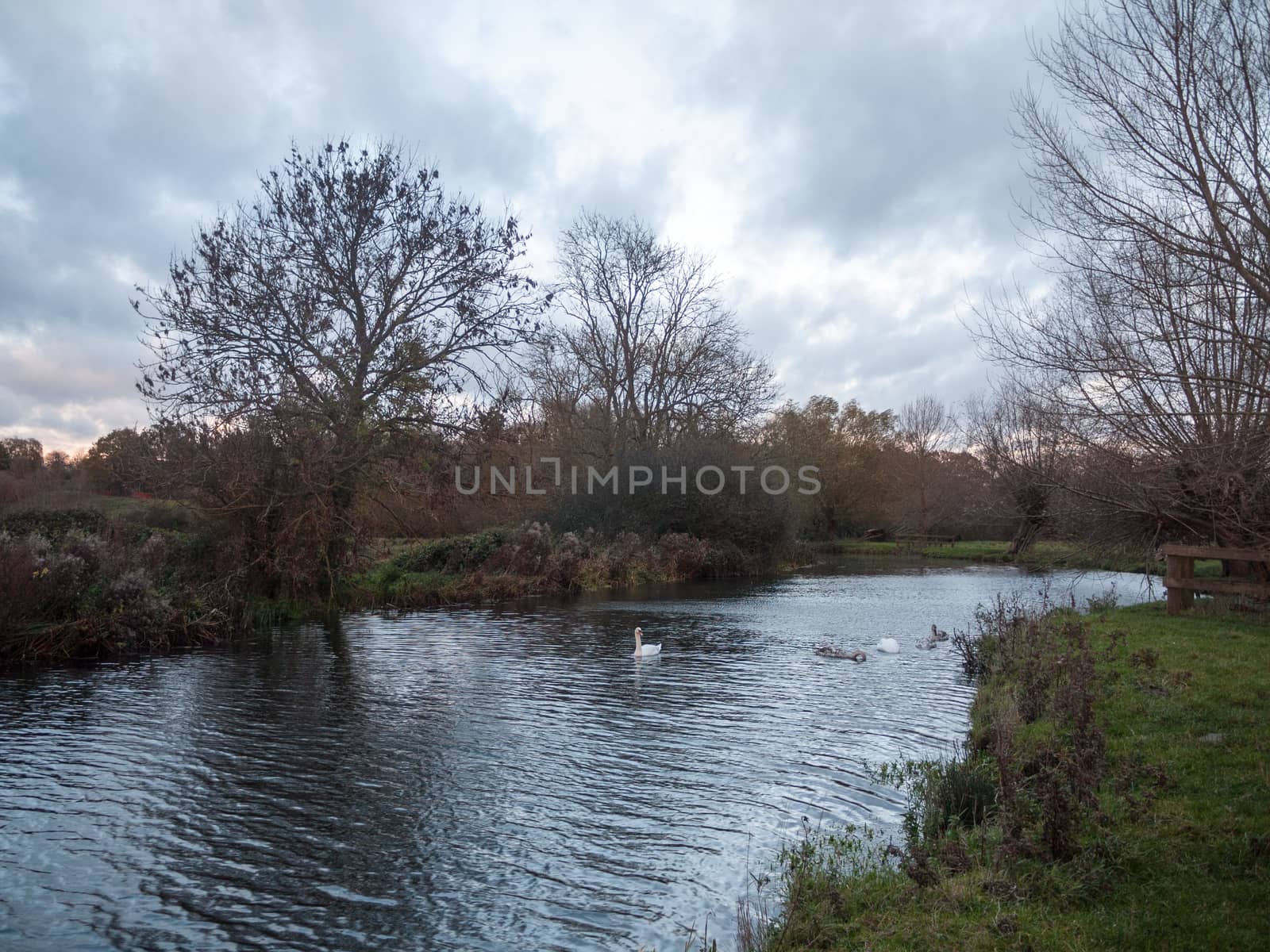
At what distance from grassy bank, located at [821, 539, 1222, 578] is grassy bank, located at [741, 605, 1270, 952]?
1021 centimetres

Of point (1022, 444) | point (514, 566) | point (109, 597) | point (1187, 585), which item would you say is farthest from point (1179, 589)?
point (109, 597)

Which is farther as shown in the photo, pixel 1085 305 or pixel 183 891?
pixel 1085 305

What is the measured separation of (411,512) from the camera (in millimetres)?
22297

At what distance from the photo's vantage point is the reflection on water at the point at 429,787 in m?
5.21

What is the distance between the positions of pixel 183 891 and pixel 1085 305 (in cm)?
1008

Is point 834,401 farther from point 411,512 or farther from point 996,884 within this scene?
point 996,884

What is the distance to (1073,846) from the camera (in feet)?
16.0

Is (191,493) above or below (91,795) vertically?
A: above

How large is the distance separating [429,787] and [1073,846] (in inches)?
199

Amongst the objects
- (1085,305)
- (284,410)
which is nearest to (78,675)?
(284,410)

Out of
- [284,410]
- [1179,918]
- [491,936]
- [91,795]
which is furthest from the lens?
[284,410]

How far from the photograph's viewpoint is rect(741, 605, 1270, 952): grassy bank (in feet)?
13.7

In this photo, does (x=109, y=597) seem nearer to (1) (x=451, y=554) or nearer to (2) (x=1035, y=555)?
(1) (x=451, y=554)

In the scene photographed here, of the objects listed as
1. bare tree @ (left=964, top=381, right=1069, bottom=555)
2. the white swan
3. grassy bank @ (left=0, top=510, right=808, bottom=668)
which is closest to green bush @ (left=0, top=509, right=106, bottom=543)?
grassy bank @ (left=0, top=510, right=808, bottom=668)
